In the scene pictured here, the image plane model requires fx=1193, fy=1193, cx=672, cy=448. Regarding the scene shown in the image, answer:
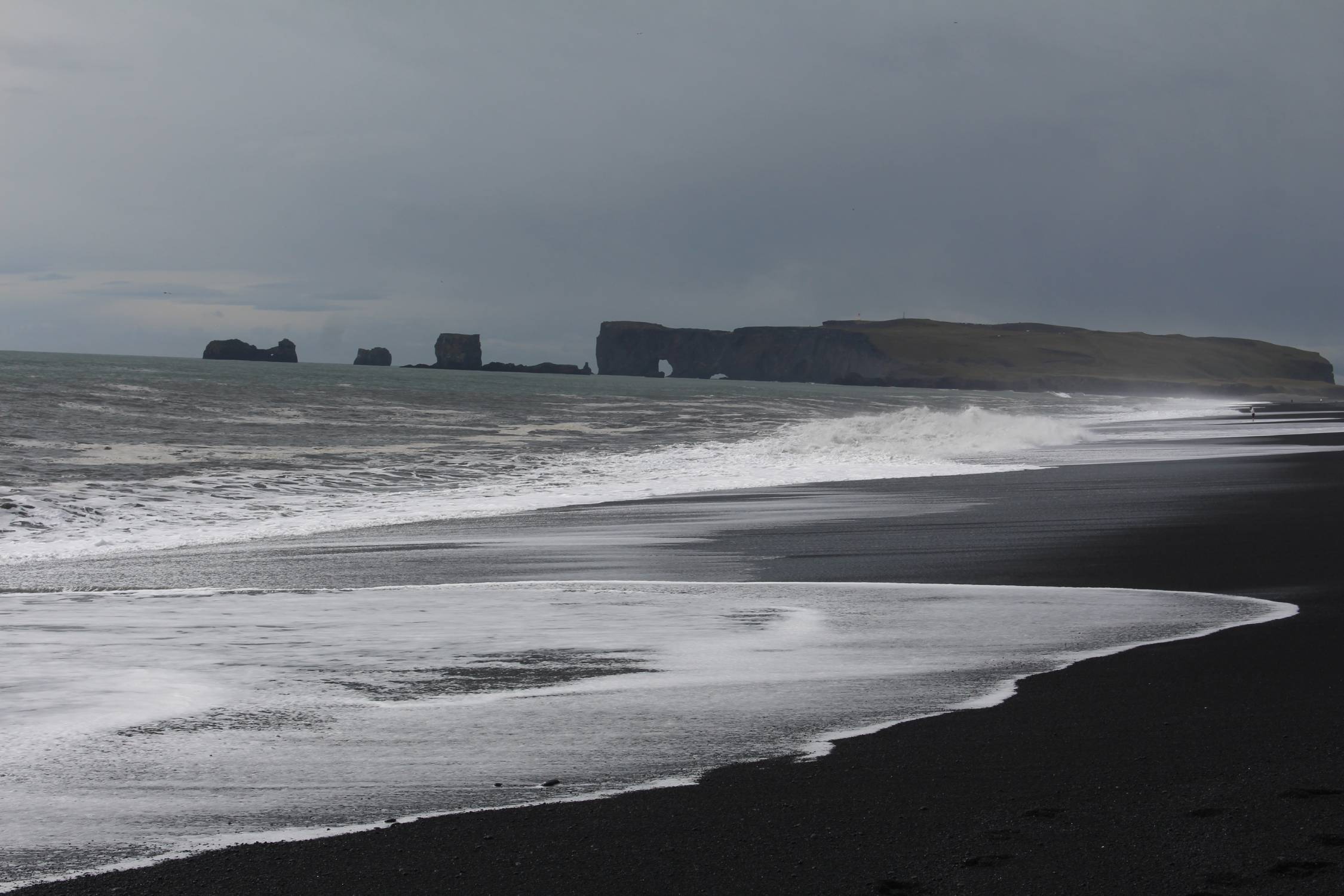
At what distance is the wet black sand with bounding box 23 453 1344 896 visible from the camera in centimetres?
310

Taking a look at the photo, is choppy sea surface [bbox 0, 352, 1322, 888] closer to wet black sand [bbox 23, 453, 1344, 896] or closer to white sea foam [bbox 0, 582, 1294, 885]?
white sea foam [bbox 0, 582, 1294, 885]

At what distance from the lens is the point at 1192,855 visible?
10.6ft

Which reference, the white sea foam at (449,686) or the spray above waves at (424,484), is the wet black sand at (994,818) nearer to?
the white sea foam at (449,686)

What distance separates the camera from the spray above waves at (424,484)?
11984mm

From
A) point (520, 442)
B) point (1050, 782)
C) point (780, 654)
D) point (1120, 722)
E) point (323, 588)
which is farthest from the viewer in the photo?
point (520, 442)

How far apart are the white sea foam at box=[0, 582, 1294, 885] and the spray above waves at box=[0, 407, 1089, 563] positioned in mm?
4060

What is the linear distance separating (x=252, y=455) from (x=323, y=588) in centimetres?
1454

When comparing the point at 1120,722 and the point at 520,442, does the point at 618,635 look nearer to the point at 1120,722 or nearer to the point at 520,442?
the point at 1120,722

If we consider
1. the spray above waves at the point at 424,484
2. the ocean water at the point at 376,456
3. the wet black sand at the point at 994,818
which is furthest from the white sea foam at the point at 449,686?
the ocean water at the point at 376,456

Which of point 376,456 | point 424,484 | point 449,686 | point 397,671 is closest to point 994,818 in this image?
point 449,686

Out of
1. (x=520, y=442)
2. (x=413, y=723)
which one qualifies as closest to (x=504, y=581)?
(x=413, y=723)

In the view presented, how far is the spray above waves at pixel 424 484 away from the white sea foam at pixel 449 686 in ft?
13.3

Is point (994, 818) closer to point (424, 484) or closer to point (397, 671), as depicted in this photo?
point (397, 671)

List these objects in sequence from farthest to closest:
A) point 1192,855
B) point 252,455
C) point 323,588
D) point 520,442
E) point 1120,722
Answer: point 520,442 < point 252,455 < point 323,588 < point 1120,722 < point 1192,855
